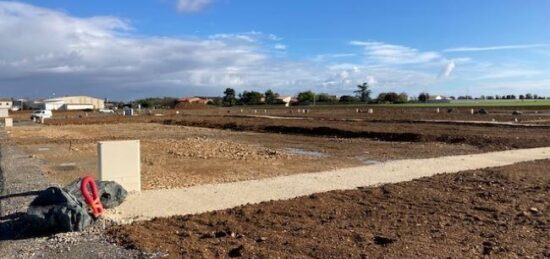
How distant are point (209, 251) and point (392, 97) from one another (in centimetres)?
16182

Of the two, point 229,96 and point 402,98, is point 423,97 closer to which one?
point 402,98

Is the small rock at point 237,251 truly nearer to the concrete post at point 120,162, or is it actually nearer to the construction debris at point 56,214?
the construction debris at point 56,214

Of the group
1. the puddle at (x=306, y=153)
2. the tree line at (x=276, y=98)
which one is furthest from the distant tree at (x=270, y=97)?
the puddle at (x=306, y=153)

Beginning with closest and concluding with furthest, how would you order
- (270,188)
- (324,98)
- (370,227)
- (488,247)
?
(488,247) → (370,227) → (270,188) → (324,98)

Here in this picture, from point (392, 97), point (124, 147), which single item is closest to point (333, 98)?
point (392, 97)

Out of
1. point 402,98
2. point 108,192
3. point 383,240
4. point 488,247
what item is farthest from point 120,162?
point 402,98

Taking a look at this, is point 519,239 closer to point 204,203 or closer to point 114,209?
point 204,203

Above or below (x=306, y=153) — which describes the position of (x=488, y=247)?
above

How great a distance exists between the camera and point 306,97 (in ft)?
582

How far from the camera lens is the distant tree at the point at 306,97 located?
17441cm

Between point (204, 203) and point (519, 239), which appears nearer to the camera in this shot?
point (519, 239)

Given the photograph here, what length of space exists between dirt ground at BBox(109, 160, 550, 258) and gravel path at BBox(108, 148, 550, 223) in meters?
0.68

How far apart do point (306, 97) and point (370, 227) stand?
16960 centimetres

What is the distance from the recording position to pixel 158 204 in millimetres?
10312
